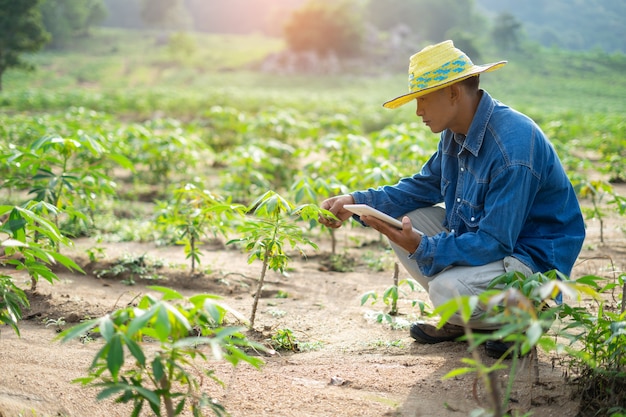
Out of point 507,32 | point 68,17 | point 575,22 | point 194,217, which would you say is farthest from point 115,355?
point 68,17

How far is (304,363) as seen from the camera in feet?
8.44

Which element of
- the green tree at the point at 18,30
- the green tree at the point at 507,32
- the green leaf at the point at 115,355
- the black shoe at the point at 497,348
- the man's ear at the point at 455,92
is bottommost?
the black shoe at the point at 497,348

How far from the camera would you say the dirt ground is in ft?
7.00

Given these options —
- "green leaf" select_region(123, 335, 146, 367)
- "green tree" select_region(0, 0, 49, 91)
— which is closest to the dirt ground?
"green leaf" select_region(123, 335, 146, 367)

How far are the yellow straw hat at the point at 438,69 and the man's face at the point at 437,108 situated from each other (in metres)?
0.04

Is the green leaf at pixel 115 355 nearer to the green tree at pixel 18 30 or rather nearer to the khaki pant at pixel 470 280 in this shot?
the khaki pant at pixel 470 280

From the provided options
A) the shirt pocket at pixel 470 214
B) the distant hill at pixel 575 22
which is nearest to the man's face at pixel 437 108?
the shirt pocket at pixel 470 214

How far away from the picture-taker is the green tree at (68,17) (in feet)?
133

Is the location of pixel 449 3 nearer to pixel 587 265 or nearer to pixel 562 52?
pixel 562 52

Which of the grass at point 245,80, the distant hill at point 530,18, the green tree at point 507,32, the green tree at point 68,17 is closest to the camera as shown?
the grass at point 245,80

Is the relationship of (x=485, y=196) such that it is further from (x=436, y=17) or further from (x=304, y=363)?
(x=436, y=17)

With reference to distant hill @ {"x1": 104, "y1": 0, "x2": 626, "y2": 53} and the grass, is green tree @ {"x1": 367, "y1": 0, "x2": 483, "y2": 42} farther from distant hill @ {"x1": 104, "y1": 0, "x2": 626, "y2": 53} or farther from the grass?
the grass

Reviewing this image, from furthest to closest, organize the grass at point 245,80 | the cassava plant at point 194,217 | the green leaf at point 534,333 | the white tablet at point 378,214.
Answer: the grass at point 245,80 → the cassava plant at point 194,217 → the white tablet at point 378,214 → the green leaf at point 534,333

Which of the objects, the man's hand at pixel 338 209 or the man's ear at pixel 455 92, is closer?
the man's ear at pixel 455 92
